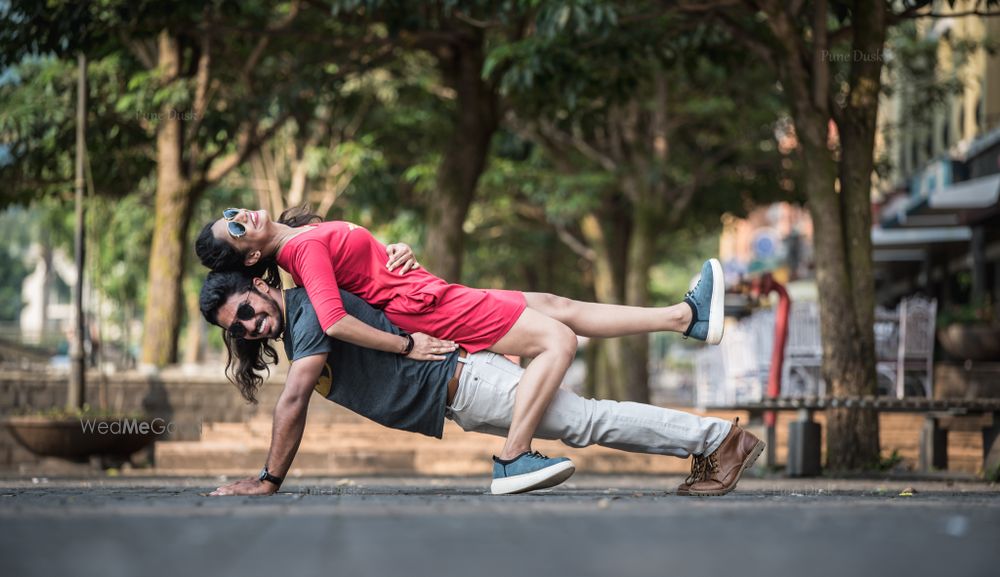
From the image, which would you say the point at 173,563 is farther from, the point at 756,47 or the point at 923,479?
the point at 756,47

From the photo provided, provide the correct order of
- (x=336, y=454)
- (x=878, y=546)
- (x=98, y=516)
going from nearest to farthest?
(x=878, y=546) → (x=98, y=516) → (x=336, y=454)

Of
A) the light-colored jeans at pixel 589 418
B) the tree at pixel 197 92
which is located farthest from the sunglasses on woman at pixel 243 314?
the tree at pixel 197 92

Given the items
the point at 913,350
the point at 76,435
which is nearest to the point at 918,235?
the point at 913,350

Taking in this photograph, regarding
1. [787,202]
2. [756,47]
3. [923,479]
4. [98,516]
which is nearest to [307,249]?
[98,516]

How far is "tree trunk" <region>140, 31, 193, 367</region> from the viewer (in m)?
21.0

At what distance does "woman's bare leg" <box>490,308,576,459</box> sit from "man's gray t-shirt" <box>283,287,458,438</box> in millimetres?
285

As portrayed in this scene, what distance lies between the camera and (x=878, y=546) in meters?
3.64

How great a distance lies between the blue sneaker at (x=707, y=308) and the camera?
21.4 feet

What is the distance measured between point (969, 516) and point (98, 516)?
7.81 feet

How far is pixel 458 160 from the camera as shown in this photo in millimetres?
19344

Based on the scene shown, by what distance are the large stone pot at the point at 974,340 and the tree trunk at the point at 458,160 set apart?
584 cm

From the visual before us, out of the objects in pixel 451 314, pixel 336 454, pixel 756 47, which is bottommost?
pixel 336 454

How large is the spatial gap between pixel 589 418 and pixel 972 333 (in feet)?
42.2

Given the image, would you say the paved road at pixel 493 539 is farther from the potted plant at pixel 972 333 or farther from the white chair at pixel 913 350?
the potted plant at pixel 972 333
